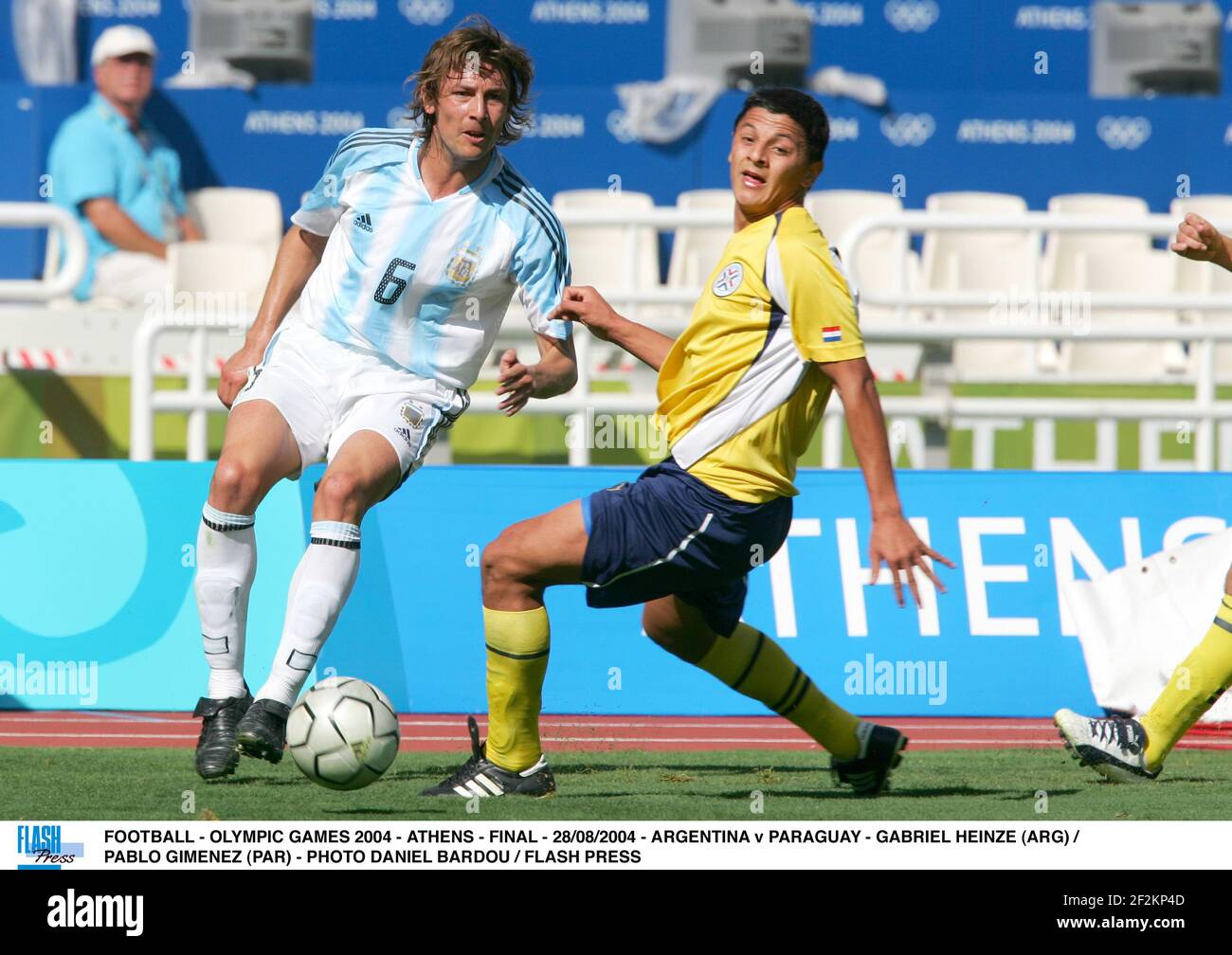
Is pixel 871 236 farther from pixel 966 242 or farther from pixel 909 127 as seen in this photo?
pixel 909 127

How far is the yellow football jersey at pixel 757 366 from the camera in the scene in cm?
504

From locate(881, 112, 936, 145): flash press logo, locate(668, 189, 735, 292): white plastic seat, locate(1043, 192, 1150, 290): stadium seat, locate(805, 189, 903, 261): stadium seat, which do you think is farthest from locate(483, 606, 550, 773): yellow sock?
locate(881, 112, 936, 145): flash press logo

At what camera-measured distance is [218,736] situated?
216 inches

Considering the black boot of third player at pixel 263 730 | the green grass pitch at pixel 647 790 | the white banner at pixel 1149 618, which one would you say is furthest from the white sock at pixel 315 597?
the white banner at pixel 1149 618

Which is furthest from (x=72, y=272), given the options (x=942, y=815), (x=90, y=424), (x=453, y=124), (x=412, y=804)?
(x=942, y=815)

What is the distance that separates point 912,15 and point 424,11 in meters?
3.57

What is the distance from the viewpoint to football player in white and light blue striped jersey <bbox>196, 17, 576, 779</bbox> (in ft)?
18.1

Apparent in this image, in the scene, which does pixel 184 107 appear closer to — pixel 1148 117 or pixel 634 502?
pixel 1148 117

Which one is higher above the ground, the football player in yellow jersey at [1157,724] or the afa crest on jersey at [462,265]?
the afa crest on jersey at [462,265]

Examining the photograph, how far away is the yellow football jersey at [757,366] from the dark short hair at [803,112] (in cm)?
19

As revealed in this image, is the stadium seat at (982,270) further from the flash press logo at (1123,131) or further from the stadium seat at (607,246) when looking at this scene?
the stadium seat at (607,246)

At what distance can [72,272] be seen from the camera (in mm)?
9055

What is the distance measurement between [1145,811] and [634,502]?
5.47 feet

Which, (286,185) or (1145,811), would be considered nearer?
(1145,811)
